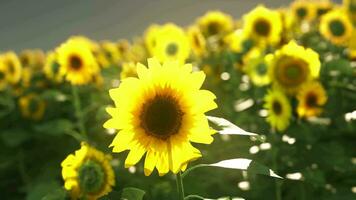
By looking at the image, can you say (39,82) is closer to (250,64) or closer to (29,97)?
(29,97)

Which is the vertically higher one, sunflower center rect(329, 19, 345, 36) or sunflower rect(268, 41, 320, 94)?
sunflower center rect(329, 19, 345, 36)

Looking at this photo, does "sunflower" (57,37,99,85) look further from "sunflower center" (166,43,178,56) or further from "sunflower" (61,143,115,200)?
"sunflower" (61,143,115,200)

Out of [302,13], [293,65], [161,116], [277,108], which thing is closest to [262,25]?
[302,13]

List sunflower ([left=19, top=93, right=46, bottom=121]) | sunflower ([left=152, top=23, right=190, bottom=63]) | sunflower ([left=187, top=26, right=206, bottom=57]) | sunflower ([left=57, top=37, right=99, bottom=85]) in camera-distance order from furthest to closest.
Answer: sunflower ([left=187, top=26, right=206, bottom=57]) → sunflower ([left=152, top=23, right=190, bottom=63]) → sunflower ([left=19, top=93, right=46, bottom=121]) → sunflower ([left=57, top=37, right=99, bottom=85])

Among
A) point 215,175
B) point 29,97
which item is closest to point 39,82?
point 29,97

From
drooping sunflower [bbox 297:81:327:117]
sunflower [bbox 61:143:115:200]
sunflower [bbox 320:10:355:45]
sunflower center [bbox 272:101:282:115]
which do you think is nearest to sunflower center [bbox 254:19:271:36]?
sunflower [bbox 320:10:355:45]

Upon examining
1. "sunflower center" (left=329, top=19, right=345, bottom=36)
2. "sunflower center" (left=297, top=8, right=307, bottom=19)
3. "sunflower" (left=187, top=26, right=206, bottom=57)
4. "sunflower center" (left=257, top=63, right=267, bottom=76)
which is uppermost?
"sunflower center" (left=297, top=8, right=307, bottom=19)

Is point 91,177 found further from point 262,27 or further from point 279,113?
point 262,27
